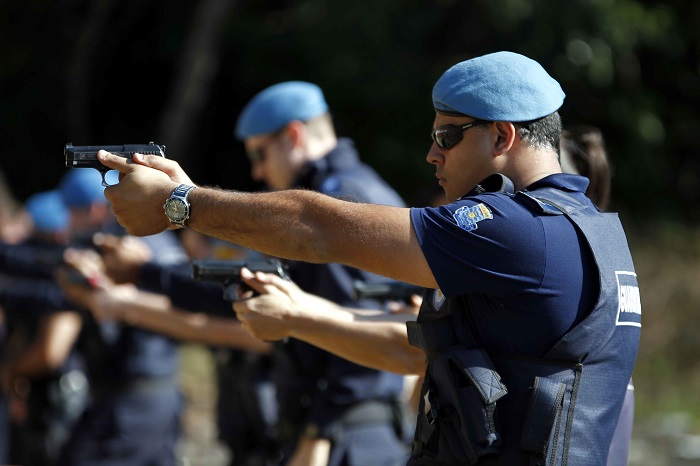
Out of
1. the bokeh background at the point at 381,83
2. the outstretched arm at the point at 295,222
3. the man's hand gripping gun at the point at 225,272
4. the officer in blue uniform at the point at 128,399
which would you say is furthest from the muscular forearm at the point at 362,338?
the bokeh background at the point at 381,83

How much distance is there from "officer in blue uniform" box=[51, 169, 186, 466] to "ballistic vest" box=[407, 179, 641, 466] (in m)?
4.02

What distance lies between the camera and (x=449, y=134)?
3.12m

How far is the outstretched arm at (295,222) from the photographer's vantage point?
2902 mm

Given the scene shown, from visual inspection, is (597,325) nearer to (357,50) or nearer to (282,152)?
(282,152)

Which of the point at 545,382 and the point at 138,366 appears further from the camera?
the point at 138,366

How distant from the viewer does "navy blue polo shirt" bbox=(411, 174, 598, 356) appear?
2879 millimetres

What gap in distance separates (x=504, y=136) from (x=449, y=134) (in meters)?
0.16

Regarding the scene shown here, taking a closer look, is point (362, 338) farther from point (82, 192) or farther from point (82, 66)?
point (82, 66)

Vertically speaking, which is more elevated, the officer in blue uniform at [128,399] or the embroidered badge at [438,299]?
the embroidered badge at [438,299]

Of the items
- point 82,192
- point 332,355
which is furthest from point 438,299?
point 82,192

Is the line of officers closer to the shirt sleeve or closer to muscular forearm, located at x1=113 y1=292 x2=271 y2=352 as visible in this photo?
muscular forearm, located at x1=113 y1=292 x2=271 y2=352

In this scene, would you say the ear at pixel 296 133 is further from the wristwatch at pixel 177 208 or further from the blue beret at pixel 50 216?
the blue beret at pixel 50 216

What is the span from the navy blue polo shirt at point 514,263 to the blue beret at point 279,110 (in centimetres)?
246

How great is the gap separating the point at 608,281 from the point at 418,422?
699 mm
